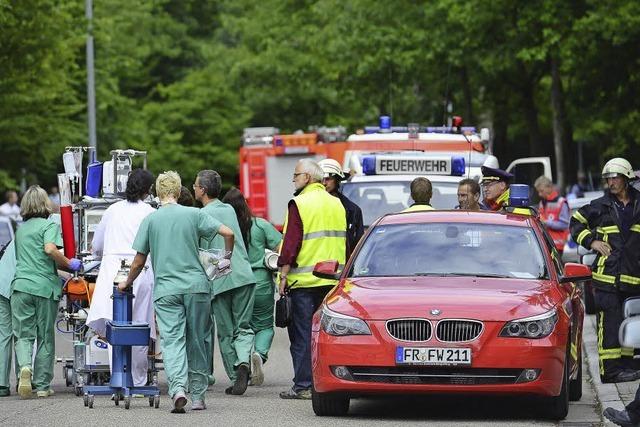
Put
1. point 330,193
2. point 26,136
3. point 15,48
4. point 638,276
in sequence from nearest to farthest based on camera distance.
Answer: point 638,276 < point 330,193 < point 15,48 < point 26,136

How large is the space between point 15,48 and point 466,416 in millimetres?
22277

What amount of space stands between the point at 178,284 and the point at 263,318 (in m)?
3.05

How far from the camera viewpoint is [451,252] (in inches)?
505

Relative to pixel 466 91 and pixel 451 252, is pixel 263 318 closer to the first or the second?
pixel 451 252

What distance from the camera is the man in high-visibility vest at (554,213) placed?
2516 cm

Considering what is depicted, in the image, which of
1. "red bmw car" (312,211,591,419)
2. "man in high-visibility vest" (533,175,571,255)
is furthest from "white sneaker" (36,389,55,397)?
"man in high-visibility vest" (533,175,571,255)

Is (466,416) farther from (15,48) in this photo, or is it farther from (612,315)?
(15,48)

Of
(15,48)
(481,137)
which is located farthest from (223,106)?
(481,137)

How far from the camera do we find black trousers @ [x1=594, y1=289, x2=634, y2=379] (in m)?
13.8

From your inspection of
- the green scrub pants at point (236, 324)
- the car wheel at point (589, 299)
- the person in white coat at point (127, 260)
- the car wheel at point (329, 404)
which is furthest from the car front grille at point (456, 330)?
the car wheel at point (589, 299)

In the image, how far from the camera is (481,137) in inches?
985

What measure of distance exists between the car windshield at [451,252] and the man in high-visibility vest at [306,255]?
0.85 m

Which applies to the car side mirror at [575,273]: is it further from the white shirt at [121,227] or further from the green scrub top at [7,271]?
the green scrub top at [7,271]

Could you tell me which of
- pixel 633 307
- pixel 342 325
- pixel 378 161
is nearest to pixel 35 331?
pixel 342 325
